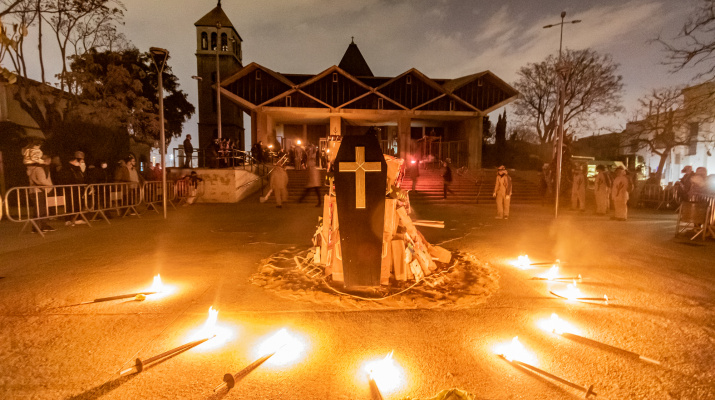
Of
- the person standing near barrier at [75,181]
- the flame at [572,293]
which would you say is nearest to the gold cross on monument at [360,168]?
the flame at [572,293]

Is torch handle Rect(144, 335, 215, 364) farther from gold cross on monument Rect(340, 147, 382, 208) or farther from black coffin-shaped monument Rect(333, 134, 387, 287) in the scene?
gold cross on monument Rect(340, 147, 382, 208)

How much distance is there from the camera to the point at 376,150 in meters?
4.76

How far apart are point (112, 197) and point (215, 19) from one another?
36.0 metres

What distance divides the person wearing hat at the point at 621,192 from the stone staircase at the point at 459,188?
6636mm

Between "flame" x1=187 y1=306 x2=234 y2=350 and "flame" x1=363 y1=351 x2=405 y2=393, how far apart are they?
145 cm

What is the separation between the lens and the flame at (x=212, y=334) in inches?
138

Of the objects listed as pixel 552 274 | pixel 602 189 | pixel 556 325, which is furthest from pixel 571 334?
pixel 602 189

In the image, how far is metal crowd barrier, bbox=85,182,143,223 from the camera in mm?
10703

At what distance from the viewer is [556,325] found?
3.89 meters

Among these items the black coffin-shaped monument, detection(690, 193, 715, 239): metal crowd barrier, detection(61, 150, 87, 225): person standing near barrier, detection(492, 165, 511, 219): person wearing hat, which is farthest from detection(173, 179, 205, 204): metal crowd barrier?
detection(690, 193, 715, 239): metal crowd barrier

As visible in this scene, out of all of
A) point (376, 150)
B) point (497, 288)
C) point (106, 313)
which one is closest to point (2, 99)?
point (106, 313)

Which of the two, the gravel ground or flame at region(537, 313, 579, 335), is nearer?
the gravel ground

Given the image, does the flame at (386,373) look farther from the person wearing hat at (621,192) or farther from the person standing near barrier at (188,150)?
the person standing near barrier at (188,150)

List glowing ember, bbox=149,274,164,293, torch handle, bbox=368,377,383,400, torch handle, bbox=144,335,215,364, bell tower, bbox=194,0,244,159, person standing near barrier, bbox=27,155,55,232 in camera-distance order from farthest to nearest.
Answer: bell tower, bbox=194,0,244,159 → person standing near barrier, bbox=27,155,55,232 → glowing ember, bbox=149,274,164,293 → torch handle, bbox=144,335,215,364 → torch handle, bbox=368,377,383,400
